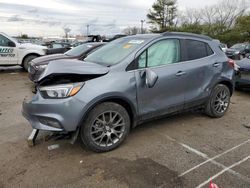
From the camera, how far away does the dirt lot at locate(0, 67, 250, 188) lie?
9.64 feet

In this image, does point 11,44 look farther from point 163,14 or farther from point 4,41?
point 163,14

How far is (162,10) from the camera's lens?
4759 centimetres

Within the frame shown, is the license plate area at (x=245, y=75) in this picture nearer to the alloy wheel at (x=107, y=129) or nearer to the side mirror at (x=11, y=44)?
the alloy wheel at (x=107, y=129)

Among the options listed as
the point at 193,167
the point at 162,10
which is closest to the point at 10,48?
the point at 193,167

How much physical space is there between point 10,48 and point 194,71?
28.9 feet

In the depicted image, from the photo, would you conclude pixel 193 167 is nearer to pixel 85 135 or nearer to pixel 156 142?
pixel 156 142

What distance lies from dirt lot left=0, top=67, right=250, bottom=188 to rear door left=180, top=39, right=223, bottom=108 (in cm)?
58

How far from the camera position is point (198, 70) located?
443cm

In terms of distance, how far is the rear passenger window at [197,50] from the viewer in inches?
175

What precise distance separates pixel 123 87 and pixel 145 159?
1032 mm

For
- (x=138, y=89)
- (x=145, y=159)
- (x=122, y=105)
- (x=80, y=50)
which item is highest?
(x=80, y=50)

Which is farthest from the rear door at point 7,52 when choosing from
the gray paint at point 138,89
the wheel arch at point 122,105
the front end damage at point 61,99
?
the wheel arch at point 122,105

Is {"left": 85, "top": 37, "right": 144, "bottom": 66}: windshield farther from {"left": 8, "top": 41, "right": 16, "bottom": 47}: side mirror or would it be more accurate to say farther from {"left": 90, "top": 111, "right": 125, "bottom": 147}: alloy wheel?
{"left": 8, "top": 41, "right": 16, "bottom": 47}: side mirror

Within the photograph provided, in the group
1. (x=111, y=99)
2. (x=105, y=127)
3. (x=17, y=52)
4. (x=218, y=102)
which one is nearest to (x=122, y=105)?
(x=111, y=99)
